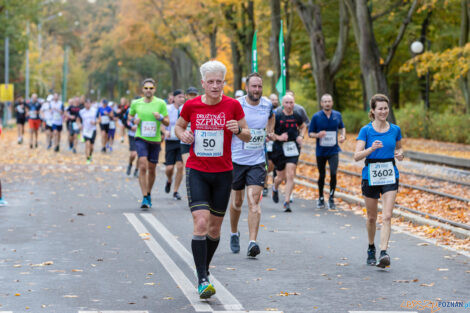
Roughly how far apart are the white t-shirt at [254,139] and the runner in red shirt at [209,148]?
2.32 m

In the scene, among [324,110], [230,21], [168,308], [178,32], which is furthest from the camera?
[178,32]

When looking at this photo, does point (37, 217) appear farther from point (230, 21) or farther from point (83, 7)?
point (83, 7)

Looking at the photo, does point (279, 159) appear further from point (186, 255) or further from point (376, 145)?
point (376, 145)

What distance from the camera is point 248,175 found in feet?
33.7

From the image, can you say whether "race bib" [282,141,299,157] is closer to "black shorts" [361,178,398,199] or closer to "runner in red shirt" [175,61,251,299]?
"black shorts" [361,178,398,199]

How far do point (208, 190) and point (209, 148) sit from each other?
394 mm

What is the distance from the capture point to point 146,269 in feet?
29.4

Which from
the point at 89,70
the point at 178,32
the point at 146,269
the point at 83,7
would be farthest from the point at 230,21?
the point at 83,7

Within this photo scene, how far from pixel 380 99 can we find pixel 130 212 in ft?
20.1

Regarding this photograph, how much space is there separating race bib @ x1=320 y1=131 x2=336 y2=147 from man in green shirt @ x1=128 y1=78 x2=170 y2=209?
273 centimetres

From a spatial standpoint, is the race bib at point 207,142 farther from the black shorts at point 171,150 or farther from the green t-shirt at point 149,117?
the black shorts at point 171,150

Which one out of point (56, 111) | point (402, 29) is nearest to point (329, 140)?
point (402, 29)

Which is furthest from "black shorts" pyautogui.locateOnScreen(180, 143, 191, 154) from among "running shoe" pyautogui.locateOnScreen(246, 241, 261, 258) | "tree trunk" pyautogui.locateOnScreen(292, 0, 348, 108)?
"tree trunk" pyautogui.locateOnScreen(292, 0, 348, 108)

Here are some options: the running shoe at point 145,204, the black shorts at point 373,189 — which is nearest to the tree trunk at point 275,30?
the running shoe at point 145,204
